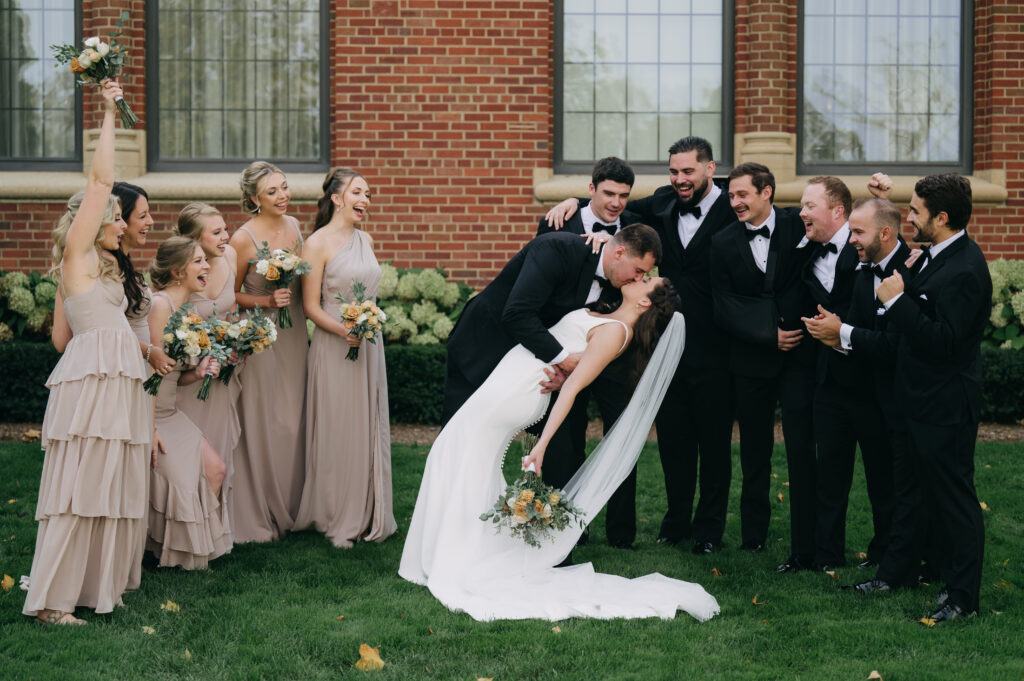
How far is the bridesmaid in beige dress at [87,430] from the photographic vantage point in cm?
516

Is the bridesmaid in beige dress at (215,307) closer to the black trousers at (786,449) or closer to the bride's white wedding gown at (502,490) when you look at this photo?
the bride's white wedding gown at (502,490)

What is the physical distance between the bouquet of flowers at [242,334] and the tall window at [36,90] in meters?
6.14

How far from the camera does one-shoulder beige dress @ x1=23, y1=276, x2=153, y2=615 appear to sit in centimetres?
518

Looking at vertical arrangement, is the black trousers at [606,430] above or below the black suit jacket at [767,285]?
below

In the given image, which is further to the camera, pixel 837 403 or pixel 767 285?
pixel 767 285

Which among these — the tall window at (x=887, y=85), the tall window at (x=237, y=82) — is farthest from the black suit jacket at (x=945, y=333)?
the tall window at (x=237, y=82)

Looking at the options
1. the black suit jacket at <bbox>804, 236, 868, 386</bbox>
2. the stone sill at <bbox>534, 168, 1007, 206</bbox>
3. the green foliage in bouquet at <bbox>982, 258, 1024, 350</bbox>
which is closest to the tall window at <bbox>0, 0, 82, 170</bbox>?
the stone sill at <bbox>534, 168, 1007, 206</bbox>

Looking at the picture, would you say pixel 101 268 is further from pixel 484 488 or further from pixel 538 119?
pixel 538 119

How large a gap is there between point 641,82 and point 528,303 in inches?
244

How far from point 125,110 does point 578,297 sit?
8.33ft

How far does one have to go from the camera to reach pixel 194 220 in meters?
6.37

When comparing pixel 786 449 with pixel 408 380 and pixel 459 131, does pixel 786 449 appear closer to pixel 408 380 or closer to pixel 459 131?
pixel 408 380

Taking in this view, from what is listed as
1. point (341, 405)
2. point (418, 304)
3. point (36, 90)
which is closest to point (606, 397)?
point (341, 405)

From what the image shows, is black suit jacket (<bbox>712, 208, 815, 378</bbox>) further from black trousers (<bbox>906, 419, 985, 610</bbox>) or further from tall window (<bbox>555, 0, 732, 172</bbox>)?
tall window (<bbox>555, 0, 732, 172</bbox>)
